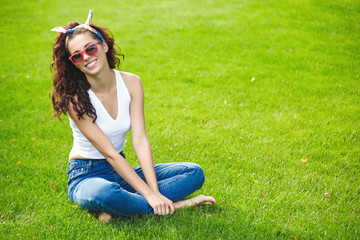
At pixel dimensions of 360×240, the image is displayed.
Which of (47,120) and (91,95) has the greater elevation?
(91,95)

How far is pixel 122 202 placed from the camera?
9.79 ft

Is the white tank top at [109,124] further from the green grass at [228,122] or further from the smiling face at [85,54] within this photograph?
the green grass at [228,122]

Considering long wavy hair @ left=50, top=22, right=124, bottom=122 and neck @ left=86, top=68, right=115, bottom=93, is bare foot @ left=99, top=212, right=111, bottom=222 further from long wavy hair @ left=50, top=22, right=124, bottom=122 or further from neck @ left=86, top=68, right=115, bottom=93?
neck @ left=86, top=68, right=115, bottom=93

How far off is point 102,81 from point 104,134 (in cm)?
57

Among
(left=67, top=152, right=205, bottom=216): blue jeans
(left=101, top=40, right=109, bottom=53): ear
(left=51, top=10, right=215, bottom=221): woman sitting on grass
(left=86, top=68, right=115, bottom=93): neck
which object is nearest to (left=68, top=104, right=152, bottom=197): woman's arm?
(left=51, top=10, right=215, bottom=221): woman sitting on grass

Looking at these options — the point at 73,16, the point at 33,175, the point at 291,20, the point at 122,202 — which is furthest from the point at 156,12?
the point at 122,202

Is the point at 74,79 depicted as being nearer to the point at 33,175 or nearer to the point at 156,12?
the point at 33,175

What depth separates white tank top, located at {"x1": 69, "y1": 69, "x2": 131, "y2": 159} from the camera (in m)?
3.30

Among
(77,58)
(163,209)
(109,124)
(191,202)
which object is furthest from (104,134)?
(191,202)

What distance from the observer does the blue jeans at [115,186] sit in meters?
2.95

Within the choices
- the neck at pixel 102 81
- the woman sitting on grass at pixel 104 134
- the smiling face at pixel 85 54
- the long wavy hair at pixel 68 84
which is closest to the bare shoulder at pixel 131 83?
the woman sitting on grass at pixel 104 134

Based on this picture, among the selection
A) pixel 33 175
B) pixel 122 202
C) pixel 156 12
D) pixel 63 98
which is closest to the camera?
pixel 122 202

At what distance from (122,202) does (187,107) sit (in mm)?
3189

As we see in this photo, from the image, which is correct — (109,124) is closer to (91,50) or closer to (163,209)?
(91,50)
